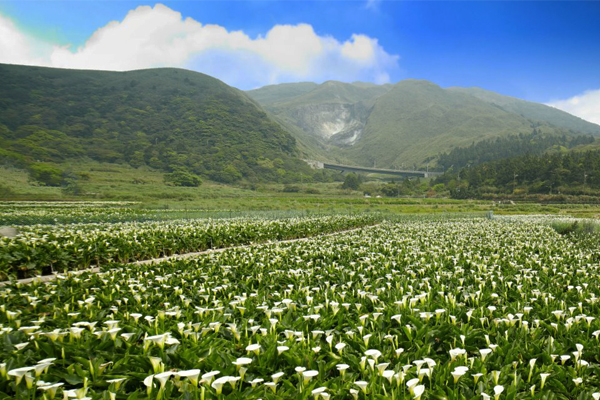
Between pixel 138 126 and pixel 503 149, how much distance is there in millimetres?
171997

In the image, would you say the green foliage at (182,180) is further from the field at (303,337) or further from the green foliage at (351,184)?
the field at (303,337)

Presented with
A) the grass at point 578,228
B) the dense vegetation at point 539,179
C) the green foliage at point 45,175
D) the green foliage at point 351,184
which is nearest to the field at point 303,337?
the grass at point 578,228

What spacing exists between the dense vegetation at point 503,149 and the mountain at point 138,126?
77.0 m

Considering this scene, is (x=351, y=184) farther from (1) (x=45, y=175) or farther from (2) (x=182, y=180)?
(1) (x=45, y=175)

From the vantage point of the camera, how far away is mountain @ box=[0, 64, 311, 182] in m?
123

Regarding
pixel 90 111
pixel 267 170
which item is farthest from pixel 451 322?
pixel 90 111

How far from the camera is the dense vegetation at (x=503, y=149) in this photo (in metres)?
160

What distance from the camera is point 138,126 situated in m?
157

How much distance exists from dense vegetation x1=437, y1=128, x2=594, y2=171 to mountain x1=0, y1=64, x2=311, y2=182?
253 feet

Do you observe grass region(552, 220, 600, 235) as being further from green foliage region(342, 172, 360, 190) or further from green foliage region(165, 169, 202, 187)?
green foliage region(342, 172, 360, 190)

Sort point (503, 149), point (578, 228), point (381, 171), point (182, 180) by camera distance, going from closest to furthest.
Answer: point (578, 228)
point (182, 180)
point (503, 149)
point (381, 171)

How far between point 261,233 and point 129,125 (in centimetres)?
16161

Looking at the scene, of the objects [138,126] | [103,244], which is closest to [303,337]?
[103,244]

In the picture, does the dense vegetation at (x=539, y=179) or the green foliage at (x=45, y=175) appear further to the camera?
the dense vegetation at (x=539, y=179)
